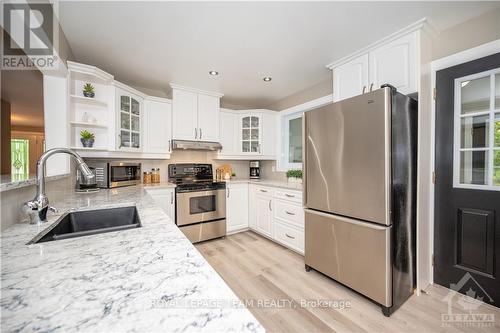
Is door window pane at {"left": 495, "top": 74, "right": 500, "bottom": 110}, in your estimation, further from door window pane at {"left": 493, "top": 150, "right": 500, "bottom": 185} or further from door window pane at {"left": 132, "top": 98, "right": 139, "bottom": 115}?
door window pane at {"left": 132, "top": 98, "right": 139, "bottom": 115}

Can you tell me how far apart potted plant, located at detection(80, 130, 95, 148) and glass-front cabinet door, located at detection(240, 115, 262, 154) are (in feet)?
7.02

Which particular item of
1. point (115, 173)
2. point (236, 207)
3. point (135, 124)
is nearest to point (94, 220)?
point (115, 173)

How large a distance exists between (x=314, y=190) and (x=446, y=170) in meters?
1.16

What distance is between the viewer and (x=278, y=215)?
2891 millimetres

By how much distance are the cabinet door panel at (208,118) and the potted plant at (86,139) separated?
137cm

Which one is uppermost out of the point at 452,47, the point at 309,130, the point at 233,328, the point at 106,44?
the point at 106,44

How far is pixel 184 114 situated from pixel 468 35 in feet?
10.3

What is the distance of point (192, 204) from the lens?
296 cm

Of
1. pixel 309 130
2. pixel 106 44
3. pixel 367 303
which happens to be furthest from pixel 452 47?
pixel 106 44

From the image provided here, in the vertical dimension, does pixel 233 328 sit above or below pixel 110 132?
below

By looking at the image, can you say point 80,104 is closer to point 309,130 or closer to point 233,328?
point 309,130

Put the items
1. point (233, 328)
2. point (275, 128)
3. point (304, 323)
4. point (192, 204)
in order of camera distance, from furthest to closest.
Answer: point (275, 128) < point (192, 204) < point (304, 323) < point (233, 328)

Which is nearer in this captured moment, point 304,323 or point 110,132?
point 304,323

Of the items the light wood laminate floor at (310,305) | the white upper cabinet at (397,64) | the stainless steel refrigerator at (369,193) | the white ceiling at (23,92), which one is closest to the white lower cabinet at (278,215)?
the light wood laminate floor at (310,305)
